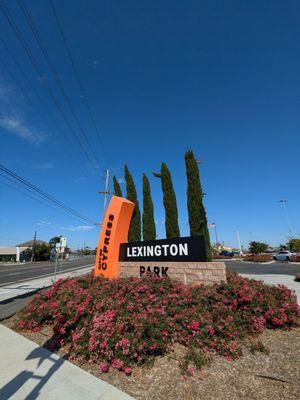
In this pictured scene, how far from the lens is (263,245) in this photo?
147 ft

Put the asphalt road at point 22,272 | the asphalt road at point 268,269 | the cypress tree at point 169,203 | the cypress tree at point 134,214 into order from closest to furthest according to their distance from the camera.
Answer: the cypress tree at point 169,203 < the cypress tree at point 134,214 < the asphalt road at point 268,269 < the asphalt road at point 22,272

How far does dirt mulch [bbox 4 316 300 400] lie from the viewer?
3.30 metres

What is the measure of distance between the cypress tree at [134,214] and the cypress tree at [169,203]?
10.7 feet

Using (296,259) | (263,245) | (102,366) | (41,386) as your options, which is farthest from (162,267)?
(263,245)

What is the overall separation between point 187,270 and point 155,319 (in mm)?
3254

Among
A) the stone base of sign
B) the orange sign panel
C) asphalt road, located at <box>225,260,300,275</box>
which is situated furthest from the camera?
asphalt road, located at <box>225,260,300,275</box>

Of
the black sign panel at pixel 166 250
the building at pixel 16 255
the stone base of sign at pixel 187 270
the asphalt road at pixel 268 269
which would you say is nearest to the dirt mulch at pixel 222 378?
the stone base of sign at pixel 187 270

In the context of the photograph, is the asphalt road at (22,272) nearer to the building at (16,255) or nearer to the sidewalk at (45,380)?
the sidewalk at (45,380)

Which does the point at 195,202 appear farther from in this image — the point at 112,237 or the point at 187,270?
the point at 187,270

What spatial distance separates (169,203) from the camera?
50.0ft

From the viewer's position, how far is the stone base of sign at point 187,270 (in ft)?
24.0

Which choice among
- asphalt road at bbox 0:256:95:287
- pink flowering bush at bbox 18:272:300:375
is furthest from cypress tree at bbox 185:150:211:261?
asphalt road at bbox 0:256:95:287

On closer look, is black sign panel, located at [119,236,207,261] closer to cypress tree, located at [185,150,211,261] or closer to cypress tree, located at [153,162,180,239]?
cypress tree, located at [185,150,211,261]

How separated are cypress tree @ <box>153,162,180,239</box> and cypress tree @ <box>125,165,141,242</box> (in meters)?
3.27
